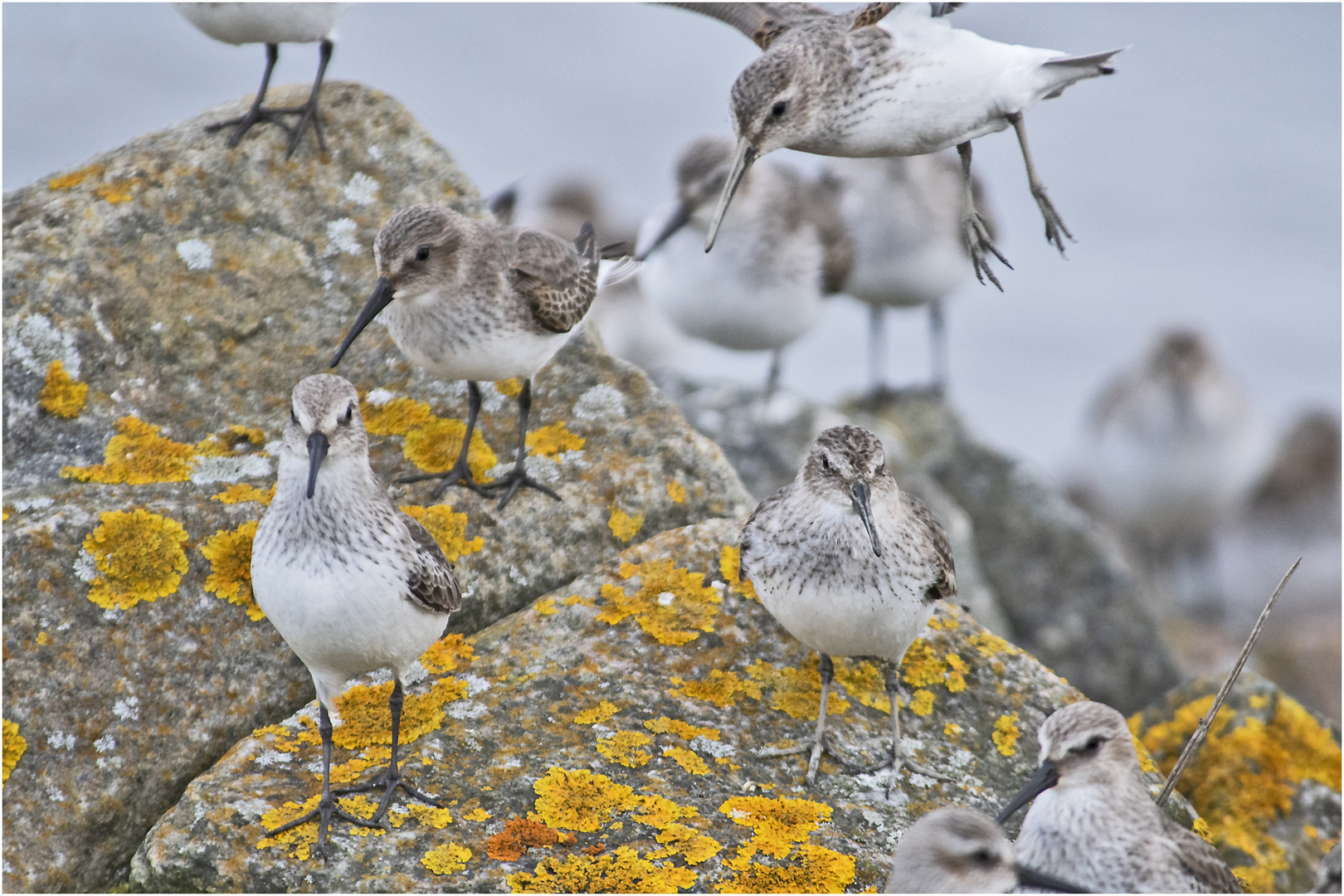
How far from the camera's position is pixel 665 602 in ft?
21.5

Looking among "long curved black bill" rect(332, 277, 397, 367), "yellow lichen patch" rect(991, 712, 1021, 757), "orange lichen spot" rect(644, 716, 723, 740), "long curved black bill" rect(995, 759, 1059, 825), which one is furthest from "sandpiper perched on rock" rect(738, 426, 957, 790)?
"long curved black bill" rect(332, 277, 397, 367)

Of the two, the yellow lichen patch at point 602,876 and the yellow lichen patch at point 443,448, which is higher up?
the yellow lichen patch at point 443,448

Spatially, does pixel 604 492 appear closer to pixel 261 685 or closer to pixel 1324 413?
pixel 261 685

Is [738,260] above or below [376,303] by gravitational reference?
below

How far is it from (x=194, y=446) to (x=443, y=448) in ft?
4.30

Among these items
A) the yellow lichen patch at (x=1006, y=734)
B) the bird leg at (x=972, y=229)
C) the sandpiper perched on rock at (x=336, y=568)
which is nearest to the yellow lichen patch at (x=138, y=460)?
the sandpiper perched on rock at (x=336, y=568)

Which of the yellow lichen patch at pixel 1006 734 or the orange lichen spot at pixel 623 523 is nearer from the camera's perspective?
the yellow lichen patch at pixel 1006 734

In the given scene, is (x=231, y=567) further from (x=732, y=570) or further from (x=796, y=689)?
(x=796, y=689)

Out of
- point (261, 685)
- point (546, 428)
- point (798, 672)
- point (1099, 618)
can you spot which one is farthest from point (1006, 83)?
point (1099, 618)

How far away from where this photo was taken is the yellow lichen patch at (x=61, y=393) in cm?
662

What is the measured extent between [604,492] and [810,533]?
5.17ft

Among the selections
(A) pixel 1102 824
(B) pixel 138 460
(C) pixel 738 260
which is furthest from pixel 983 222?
(C) pixel 738 260

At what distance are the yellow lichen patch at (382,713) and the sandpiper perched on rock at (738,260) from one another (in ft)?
20.9

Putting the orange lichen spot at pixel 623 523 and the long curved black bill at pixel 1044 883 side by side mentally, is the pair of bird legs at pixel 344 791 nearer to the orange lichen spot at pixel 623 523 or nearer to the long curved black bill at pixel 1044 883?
the orange lichen spot at pixel 623 523
